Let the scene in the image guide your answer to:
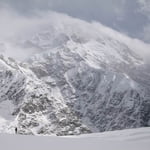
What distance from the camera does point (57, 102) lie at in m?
184

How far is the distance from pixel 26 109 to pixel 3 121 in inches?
642

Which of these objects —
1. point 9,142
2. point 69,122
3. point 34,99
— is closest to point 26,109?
point 34,99

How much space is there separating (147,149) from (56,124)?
155 m

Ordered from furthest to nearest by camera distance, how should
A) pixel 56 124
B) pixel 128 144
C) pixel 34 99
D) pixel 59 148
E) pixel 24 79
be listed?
pixel 24 79 < pixel 34 99 < pixel 56 124 < pixel 128 144 < pixel 59 148

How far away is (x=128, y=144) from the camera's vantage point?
7352 millimetres

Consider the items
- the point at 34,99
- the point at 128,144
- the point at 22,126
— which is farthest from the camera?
the point at 34,99

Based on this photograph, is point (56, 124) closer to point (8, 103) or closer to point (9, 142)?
point (8, 103)

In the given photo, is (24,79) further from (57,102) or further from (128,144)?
(128,144)

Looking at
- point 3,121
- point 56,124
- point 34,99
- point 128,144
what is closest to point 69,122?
point 56,124

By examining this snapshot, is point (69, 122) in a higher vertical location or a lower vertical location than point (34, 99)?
lower

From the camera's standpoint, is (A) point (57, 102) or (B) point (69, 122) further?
(A) point (57, 102)

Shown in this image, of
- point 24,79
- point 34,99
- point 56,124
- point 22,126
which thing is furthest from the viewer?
point 24,79

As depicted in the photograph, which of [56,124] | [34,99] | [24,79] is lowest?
[56,124]

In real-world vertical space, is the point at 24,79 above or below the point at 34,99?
above
